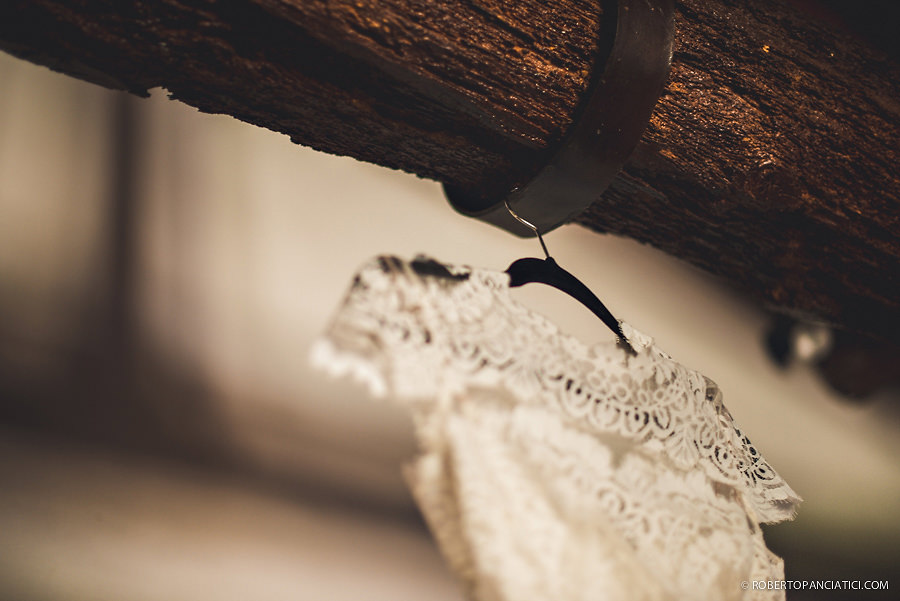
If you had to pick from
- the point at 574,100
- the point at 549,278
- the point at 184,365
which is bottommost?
the point at 184,365

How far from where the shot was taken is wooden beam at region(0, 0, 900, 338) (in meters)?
0.58

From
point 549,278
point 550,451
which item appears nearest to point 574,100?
point 549,278

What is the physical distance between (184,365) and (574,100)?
A: 894 millimetres

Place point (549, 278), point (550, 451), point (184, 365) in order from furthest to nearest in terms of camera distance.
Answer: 1. point (184, 365)
2. point (549, 278)
3. point (550, 451)

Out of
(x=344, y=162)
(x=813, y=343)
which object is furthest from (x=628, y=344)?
(x=813, y=343)

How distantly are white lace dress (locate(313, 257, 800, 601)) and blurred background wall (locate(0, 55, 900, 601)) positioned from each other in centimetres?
65

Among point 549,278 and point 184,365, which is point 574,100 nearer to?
point 549,278

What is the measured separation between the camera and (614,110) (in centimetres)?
69

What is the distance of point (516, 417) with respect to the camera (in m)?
0.62

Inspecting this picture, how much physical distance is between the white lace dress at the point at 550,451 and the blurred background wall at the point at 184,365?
0.65 meters

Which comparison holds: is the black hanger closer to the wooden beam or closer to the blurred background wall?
the wooden beam

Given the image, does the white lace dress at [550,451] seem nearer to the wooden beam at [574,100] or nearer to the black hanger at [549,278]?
the black hanger at [549,278]

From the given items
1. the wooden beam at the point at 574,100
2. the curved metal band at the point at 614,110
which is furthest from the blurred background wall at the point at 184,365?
the curved metal band at the point at 614,110

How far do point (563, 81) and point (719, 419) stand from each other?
55 cm
